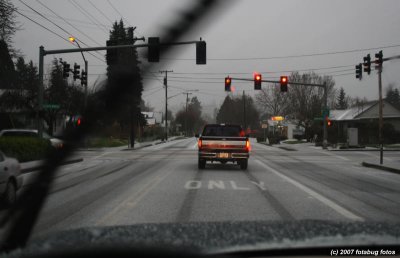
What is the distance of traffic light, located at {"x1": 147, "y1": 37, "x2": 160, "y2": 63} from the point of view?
1.55 meters

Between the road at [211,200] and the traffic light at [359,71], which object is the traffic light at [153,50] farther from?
the traffic light at [359,71]

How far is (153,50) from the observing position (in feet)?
5.38

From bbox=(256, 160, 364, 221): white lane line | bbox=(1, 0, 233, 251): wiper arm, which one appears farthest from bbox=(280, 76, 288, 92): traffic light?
bbox=(1, 0, 233, 251): wiper arm

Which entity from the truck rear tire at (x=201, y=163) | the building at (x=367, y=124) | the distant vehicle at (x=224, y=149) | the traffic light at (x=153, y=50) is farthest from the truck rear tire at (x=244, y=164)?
the building at (x=367, y=124)

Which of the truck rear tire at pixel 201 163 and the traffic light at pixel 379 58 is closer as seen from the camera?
the truck rear tire at pixel 201 163

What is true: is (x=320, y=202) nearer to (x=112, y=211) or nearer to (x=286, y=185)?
(x=286, y=185)

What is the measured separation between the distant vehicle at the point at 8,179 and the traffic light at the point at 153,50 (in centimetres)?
831

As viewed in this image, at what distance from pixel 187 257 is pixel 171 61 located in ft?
3.38

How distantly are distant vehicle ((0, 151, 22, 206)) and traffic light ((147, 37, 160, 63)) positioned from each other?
327 inches

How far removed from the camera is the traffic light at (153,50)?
155 cm

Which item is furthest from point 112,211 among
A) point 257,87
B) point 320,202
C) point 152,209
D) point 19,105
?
Result: point 19,105

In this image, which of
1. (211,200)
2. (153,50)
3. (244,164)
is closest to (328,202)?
(211,200)

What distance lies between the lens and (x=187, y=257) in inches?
85.6

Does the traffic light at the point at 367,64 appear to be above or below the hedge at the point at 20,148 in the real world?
above
